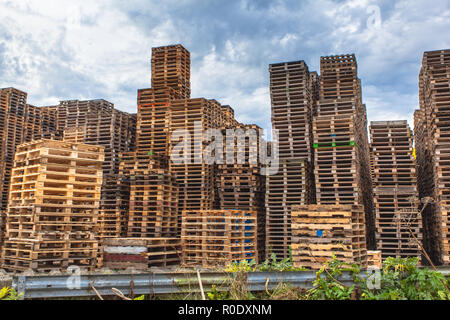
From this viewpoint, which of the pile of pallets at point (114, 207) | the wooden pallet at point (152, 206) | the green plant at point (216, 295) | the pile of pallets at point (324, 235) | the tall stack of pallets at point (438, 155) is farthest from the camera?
the pile of pallets at point (114, 207)

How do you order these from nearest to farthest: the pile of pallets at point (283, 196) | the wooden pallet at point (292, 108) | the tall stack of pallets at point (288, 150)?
the pile of pallets at point (283, 196) < the tall stack of pallets at point (288, 150) < the wooden pallet at point (292, 108)

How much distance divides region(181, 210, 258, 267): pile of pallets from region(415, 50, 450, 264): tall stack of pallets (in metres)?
6.66

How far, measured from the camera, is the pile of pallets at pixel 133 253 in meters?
10.6

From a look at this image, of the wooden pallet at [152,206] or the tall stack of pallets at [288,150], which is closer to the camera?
the wooden pallet at [152,206]

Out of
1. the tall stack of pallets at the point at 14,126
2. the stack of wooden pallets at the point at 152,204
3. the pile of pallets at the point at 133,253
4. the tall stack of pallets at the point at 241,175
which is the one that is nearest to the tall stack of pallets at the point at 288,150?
the tall stack of pallets at the point at 241,175

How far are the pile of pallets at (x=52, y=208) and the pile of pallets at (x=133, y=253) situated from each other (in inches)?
80.6

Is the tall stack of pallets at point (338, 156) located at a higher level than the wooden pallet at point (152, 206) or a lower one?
higher

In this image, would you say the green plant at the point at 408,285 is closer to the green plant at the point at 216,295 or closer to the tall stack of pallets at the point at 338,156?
the green plant at the point at 216,295

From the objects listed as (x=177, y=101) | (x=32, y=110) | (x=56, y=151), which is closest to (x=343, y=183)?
(x=177, y=101)

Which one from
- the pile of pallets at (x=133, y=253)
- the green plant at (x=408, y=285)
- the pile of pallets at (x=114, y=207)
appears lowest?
the pile of pallets at (x=133, y=253)

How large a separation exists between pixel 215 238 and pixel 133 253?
8.02ft

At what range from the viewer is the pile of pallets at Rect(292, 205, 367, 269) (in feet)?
29.7

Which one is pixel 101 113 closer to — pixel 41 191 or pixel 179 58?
pixel 179 58
